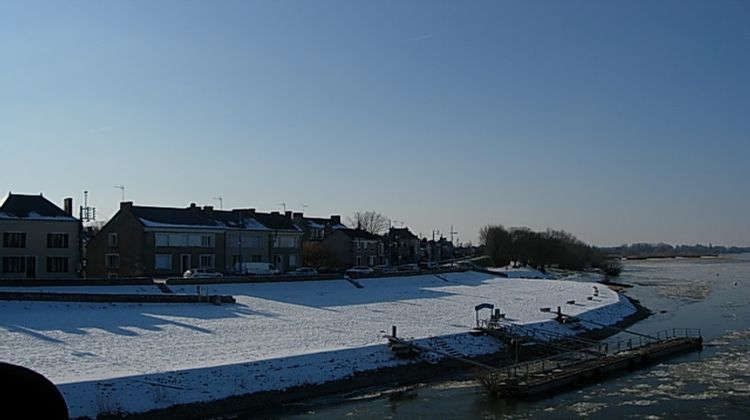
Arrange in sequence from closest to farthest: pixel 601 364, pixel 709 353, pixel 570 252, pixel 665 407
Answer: pixel 665 407 < pixel 601 364 < pixel 709 353 < pixel 570 252

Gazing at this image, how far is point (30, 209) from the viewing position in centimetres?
6944

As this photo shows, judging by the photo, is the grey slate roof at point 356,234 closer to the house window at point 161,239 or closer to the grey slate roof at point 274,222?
the grey slate roof at point 274,222

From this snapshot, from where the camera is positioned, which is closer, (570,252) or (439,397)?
(439,397)

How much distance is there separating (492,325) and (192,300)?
19.9 m

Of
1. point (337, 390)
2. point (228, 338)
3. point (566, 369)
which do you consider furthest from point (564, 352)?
point (228, 338)

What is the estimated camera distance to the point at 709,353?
4541 cm

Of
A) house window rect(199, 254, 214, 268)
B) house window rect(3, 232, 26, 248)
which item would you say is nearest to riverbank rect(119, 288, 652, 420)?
house window rect(199, 254, 214, 268)

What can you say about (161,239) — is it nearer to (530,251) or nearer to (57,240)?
(57,240)

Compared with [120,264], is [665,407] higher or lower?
lower

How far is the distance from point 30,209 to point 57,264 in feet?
18.3

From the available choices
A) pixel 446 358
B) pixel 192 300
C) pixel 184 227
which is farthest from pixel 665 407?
pixel 184 227

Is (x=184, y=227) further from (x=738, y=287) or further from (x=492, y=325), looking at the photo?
(x=738, y=287)

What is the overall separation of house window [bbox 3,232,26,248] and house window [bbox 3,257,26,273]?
1.14 meters

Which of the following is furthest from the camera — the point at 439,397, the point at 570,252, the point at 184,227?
the point at 570,252
